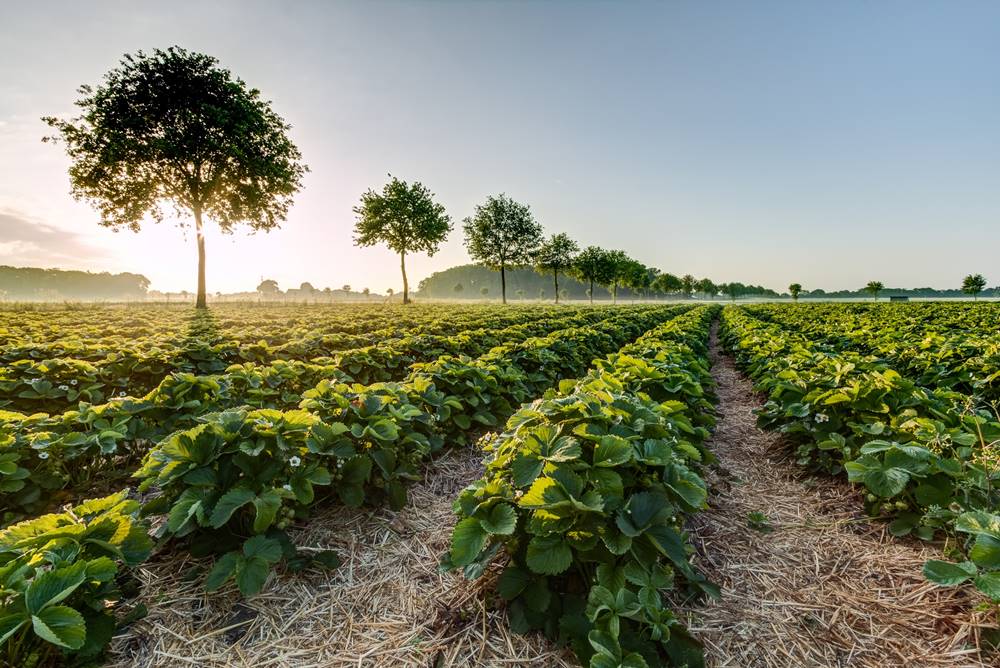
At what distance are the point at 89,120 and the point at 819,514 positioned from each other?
3845cm

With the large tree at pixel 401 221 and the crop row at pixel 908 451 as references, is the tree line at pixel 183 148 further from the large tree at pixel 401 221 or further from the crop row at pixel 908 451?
the crop row at pixel 908 451

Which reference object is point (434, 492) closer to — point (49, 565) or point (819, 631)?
point (49, 565)

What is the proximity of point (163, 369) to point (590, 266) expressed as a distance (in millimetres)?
75337

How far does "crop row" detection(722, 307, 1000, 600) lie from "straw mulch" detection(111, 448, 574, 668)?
225 cm

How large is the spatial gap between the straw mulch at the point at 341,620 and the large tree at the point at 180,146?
3151cm

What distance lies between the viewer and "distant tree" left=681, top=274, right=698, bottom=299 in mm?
151125

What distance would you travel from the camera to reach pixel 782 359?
594 centimetres

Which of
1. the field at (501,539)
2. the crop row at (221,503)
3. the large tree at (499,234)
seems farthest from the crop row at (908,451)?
the large tree at (499,234)

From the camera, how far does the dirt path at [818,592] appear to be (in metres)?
2.13

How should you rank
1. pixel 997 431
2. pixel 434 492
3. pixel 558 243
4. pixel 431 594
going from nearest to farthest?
pixel 431 594
pixel 997 431
pixel 434 492
pixel 558 243

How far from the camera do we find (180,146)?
26422mm

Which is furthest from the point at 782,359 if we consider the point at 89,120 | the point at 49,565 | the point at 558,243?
the point at 558,243

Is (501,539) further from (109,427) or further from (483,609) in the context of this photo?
(109,427)

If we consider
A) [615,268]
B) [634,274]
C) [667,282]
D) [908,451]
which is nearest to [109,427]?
[908,451]
